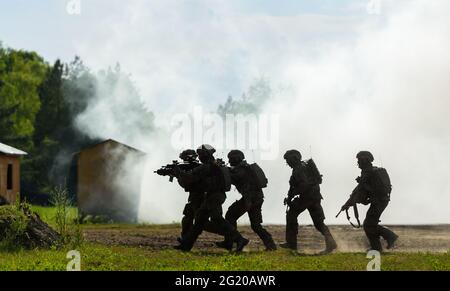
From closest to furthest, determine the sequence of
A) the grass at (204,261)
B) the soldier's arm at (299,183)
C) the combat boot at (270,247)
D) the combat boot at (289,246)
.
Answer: the grass at (204,261) → the soldier's arm at (299,183) → the combat boot at (270,247) → the combat boot at (289,246)

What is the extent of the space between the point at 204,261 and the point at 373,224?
439 centimetres

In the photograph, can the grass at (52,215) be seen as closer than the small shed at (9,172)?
Yes

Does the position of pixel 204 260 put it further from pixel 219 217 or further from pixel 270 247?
pixel 270 247

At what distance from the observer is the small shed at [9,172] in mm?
44250

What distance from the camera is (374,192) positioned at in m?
20.2

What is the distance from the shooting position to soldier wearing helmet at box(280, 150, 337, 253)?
20.8 meters

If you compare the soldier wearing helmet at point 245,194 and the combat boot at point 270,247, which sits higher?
the soldier wearing helmet at point 245,194

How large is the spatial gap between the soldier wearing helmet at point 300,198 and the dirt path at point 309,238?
2.79 ft

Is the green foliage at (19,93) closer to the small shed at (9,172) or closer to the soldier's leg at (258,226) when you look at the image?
the small shed at (9,172)

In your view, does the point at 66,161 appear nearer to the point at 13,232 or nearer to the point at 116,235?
the point at 116,235

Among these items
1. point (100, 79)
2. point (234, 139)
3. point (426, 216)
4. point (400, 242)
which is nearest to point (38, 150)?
point (100, 79)

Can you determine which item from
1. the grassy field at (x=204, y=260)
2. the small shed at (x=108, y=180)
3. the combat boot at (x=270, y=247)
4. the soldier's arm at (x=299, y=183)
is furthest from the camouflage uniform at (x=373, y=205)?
the small shed at (x=108, y=180)

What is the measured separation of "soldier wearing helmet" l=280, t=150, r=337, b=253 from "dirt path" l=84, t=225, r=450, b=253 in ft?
2.79

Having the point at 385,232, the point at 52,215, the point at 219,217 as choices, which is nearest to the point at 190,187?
the point at 219,217
